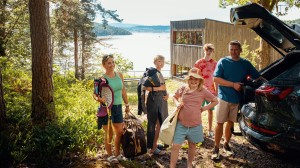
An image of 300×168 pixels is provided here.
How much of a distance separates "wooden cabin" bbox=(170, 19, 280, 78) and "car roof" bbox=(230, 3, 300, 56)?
15188 mm

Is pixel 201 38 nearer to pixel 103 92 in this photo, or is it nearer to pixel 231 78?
pixel 231 78

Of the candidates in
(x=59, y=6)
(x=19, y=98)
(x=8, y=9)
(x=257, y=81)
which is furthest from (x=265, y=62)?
(x=59, y=6)

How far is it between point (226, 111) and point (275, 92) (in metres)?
1.47

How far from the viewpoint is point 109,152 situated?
4.77 metres

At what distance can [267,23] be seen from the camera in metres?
4.18

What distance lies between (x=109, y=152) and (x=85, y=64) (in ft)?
Result: 78.1

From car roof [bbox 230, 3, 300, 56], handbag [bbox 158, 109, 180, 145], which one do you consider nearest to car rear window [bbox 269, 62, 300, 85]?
car roof [bbox 230, 3, 300, 56]

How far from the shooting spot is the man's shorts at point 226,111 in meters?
4.73

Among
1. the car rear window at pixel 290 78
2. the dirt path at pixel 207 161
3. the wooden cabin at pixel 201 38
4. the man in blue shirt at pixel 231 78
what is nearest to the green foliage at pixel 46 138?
the dirt path at pixel 207 161

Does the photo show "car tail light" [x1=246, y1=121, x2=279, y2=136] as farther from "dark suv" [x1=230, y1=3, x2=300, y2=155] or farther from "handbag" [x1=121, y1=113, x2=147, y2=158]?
"handbag" [x1=121, y1=113, x2=147, y2=158]

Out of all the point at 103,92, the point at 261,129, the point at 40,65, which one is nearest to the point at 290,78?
the point at 261,129

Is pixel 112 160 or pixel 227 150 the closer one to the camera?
pixel 112 160

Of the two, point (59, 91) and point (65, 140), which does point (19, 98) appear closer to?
point (59, 91)

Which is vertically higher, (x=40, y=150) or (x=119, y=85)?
(x=119, y=85)
